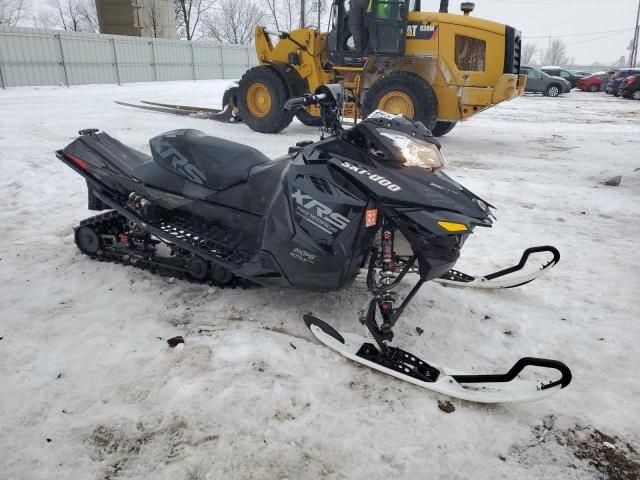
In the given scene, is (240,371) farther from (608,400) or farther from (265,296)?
(608,400)

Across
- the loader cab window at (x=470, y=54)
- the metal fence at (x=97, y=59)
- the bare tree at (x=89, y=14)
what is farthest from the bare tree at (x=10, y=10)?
the loader cab window at (x=470, y=54)

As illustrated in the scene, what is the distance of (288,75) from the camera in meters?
10.1

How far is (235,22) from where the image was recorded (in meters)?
61.4

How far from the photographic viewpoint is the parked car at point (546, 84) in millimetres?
26047

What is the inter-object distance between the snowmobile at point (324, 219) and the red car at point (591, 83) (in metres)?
32.4

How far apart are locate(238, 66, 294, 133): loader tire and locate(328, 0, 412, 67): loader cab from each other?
139 centimetres

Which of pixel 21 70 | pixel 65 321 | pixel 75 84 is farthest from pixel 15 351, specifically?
pixel 75 84

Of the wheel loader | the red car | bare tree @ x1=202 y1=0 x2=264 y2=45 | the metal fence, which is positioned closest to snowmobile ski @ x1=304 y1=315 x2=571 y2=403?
the wheel loader

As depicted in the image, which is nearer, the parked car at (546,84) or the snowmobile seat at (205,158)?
the snowmobile seat at (205,158)

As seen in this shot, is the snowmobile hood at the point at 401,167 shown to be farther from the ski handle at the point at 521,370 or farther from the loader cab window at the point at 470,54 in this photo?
the loader cab window at the point at 470,54

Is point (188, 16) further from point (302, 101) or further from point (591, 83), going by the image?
point (302, 101)

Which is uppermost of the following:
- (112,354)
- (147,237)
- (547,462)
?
(147,237)

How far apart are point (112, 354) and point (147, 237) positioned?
4.57 ft

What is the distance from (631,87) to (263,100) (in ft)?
73.9
